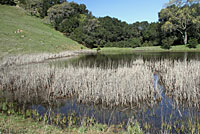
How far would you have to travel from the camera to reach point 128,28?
60.8 meters

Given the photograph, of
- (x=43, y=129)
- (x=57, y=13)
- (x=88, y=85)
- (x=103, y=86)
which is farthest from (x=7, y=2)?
(x=43, y=129)

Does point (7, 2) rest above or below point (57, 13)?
above

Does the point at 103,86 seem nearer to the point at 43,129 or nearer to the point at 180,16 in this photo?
the point at 43,129

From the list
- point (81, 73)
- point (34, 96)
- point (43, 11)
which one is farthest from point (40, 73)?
point (43, 11)

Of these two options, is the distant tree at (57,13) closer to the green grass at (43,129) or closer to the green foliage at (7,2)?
the green foliage at (7,2)

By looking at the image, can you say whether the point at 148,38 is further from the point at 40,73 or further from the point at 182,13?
the point at 40,73

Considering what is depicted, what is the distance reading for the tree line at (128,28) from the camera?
42.6 metres

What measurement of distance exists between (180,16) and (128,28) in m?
22.0

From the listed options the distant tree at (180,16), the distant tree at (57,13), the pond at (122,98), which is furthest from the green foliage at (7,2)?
the pond at (122,98)

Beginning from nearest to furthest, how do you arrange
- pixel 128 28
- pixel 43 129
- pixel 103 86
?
pixel 43 129 → pixel 103 86 → pixel 128 28

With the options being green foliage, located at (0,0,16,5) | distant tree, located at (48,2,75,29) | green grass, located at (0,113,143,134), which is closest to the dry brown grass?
green grass, located at (0,113,143,134)

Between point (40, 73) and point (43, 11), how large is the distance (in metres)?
71.0

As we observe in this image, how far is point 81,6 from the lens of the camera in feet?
254

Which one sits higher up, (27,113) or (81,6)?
(81,6)
